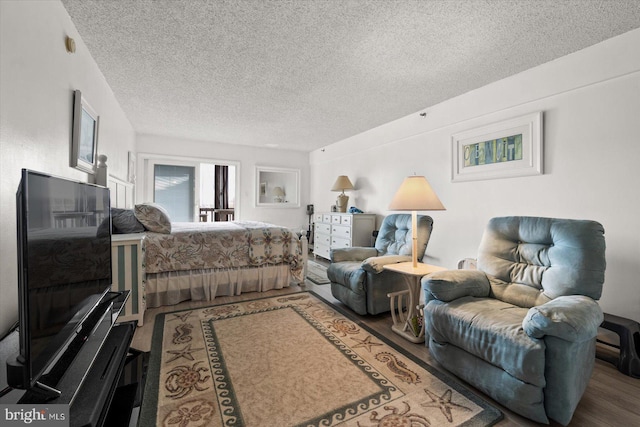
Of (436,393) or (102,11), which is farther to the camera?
(102,11)

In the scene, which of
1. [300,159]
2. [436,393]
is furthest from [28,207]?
[300,159]

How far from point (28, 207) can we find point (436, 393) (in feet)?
6.69

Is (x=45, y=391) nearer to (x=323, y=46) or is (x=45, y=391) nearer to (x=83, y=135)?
(x=83, y=135)

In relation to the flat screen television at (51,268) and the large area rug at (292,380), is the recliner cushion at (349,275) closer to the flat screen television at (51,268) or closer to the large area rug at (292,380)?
the large area rug at (292,380)

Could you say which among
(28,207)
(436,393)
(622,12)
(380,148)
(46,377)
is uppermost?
(622,12)

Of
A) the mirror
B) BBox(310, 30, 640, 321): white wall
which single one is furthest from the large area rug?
the mirror

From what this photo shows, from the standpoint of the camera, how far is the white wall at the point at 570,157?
85.9 inches

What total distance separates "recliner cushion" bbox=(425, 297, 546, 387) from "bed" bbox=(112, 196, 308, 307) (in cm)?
207

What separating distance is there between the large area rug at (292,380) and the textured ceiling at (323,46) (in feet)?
7.90

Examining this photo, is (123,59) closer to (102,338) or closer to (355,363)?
(102,338)

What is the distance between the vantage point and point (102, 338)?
129cm

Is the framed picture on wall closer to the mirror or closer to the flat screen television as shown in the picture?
the flat screen television

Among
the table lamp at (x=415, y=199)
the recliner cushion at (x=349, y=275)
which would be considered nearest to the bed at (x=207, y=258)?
the recliner cushion at (x=349, y=275)

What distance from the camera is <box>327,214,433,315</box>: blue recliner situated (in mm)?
2668
